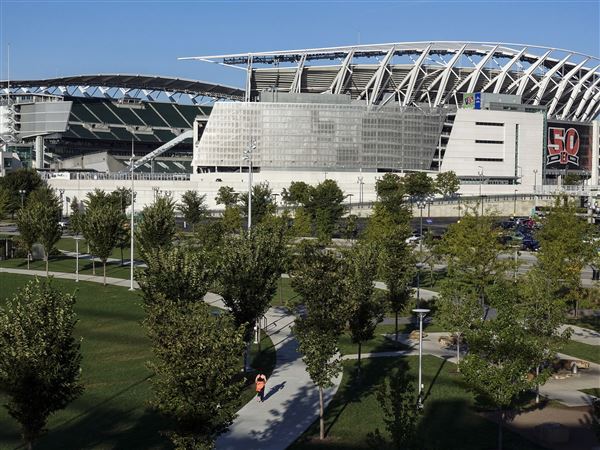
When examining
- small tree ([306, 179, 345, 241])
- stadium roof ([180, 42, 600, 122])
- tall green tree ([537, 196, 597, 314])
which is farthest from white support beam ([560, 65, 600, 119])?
tall green tree ([537, 196, 597, 314])

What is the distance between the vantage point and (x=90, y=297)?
49875 mm

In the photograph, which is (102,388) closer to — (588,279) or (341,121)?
(588,279)

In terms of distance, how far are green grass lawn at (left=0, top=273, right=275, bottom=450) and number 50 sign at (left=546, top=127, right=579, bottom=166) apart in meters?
142

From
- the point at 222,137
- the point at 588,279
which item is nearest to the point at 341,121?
the point at 222,137

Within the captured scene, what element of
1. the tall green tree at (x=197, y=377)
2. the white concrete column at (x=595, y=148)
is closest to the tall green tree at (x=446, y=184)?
the white concrete column at (x=595, y=148)

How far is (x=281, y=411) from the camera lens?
1051 inches

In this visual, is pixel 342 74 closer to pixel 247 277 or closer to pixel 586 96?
pixel 586 96

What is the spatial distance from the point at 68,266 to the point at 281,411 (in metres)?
44.8

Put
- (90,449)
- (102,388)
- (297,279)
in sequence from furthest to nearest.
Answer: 1. (102,388)
2. (297,279)
3. (90,449)

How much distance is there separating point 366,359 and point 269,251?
6.98 meters

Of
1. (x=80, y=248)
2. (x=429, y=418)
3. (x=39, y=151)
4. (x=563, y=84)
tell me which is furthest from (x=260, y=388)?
(x=39, y=151)

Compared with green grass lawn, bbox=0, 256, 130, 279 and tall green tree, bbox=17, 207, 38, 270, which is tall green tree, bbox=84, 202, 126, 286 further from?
tall green tree, bbox=17, 207, 38, 270

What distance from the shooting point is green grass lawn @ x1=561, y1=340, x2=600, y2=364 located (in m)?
35.6

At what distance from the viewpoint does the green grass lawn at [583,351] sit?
35.6m
